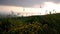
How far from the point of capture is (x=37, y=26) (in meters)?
2.83

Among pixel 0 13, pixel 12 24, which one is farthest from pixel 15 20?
pixel 0 13

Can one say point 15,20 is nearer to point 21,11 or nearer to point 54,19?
point 21,11

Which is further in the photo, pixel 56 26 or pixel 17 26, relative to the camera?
pixel 56 26

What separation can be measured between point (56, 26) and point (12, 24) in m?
0.77

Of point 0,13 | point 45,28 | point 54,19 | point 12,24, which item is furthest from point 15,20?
point 54,19

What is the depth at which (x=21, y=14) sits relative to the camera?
2.86 metres

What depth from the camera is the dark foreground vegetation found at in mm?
2701

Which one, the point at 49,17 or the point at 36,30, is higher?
the point at 49,17

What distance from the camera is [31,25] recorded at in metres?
2.81

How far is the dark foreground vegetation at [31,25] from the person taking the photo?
270 cm

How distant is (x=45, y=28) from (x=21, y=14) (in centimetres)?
46

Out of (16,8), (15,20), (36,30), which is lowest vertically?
(36,30)

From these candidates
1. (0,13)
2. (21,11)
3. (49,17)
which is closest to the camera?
(0,13)

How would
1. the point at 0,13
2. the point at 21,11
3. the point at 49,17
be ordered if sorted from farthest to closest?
the point at 49,17 < the point at 21,11 < the point at 0,13
